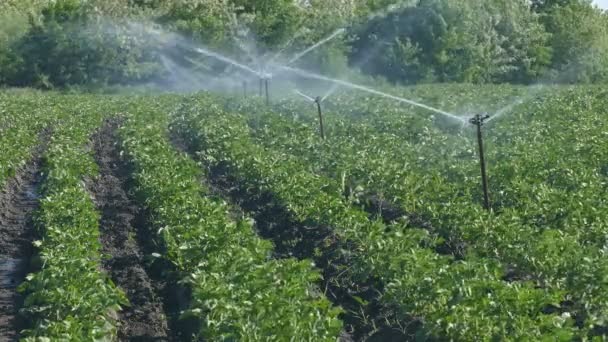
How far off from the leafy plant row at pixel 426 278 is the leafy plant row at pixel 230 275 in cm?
62

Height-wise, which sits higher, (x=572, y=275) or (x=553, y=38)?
(x=572, y=275)

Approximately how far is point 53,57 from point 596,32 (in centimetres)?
2569

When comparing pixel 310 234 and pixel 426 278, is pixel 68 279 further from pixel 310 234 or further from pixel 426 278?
pixel 310 234

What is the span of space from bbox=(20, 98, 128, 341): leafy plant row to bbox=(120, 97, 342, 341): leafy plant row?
678 mm

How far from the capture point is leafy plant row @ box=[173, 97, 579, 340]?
724 cm

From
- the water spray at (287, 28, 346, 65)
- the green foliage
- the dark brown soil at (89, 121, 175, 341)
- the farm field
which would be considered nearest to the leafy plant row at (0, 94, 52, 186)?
the farm field

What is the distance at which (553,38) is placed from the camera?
52.5m

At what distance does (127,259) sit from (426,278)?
4.40m

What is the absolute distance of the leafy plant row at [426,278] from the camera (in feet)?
23.7

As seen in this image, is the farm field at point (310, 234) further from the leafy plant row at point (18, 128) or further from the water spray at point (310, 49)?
the water spray at point (310, 49)

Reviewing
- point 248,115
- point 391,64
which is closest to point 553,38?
point 391,64

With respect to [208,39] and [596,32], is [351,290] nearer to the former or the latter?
[208,39]

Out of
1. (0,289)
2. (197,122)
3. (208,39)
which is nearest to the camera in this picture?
(0,289)

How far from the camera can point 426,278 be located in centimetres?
809
